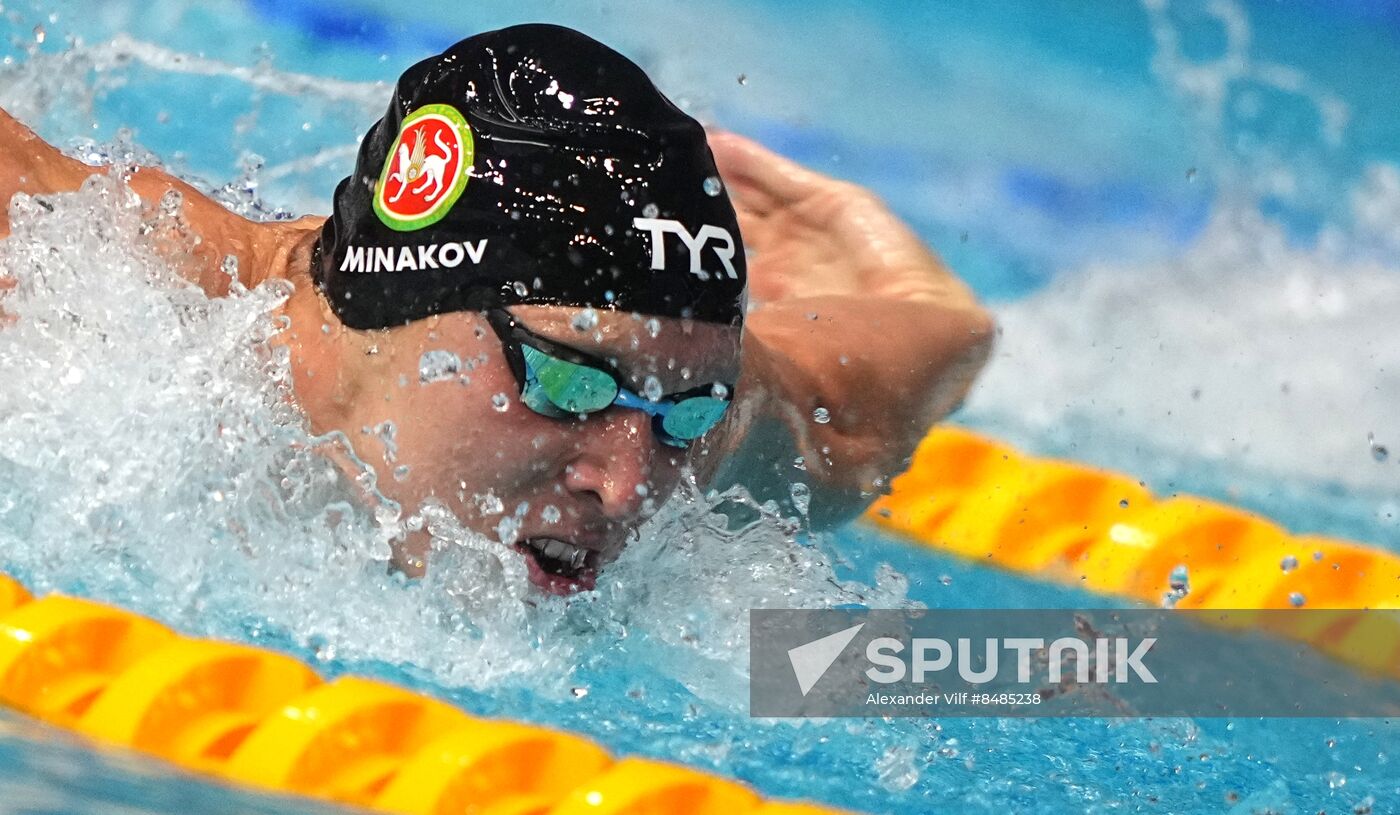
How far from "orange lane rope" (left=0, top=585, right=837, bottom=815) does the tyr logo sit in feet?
2.14

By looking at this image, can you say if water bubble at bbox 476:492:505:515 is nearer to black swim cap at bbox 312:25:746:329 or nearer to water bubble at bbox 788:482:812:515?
black swim cap at bbox 312:25:746:329

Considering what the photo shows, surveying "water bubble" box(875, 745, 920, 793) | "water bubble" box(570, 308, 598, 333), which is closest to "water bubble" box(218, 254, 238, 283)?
"water bubble" box(570, 308, 598, 333)

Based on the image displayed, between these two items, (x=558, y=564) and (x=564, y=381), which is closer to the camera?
(x=564, y=381)

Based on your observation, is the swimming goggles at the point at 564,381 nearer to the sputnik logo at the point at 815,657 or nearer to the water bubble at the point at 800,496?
the sputnik logo at the point at 815,657

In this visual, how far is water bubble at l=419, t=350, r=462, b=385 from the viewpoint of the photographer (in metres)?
2.15

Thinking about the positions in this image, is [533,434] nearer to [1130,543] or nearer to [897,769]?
[897,769]

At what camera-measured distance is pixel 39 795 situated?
155 cm

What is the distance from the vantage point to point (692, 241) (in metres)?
2.18

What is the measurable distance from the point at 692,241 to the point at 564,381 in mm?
264

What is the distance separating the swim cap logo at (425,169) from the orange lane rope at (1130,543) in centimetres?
178

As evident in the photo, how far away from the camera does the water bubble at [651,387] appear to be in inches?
84.0

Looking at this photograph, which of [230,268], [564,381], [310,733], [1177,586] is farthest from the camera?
[1177,586]

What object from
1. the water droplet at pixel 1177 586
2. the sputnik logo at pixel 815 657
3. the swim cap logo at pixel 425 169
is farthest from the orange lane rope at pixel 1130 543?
the swim cap logo at pixel 425 169

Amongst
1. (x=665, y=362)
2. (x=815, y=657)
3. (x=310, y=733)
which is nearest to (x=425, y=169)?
(x=665, y=362)
